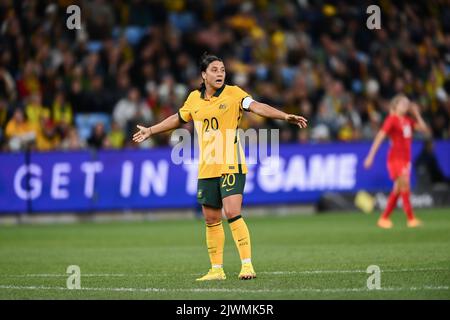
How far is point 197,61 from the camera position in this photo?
82.9 feet

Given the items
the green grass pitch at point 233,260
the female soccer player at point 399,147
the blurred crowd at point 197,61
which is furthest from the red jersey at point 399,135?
the blurred crowd at point 197,61

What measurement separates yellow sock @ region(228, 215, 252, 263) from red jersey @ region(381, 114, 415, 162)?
842cm

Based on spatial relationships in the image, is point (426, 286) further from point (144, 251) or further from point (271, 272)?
point (144, 251)

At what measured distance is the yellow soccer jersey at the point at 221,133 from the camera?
9891 millimetres

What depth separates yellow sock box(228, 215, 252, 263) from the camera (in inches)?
386

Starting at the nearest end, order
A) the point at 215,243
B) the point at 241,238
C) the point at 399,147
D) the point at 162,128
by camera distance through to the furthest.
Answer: the point at 241,238
the point at 215,243
the point at 162,128
the point at 399,147

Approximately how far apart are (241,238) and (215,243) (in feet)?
1.24

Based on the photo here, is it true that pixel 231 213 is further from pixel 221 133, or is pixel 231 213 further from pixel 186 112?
pixel 186 112

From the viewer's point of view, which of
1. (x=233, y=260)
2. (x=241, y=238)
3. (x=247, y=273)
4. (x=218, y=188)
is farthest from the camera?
(x=233, y=260)

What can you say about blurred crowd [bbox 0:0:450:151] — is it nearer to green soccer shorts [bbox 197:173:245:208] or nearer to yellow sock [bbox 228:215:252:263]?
green soccer shorts [bbox 197:173:245:208]

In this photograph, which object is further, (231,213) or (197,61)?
(197,61)

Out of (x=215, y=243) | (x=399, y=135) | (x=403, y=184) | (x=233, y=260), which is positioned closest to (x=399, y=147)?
(x=399, y=135)

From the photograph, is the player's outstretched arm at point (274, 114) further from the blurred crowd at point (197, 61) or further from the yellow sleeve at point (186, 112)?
the blurred crowd at point (197, 61)
